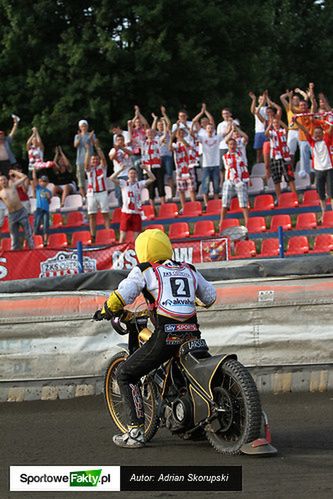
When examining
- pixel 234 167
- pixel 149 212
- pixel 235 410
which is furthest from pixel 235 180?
pixel 235 410

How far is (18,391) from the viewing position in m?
12.3

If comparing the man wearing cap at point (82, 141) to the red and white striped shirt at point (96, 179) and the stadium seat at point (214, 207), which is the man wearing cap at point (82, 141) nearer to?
the red and white striped shirt at point (96, 179)

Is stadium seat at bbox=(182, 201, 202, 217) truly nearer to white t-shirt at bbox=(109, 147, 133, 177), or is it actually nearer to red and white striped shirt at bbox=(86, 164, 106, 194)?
white t-shirt at bbox=(109, 147, 133, 177)

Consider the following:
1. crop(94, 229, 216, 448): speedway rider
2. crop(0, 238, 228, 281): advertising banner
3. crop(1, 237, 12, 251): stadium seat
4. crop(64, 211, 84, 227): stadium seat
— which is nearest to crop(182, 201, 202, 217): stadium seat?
crop(64, 211, 84, 227): stadium seat

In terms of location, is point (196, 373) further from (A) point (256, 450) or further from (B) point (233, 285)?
(B) point (233, 285)

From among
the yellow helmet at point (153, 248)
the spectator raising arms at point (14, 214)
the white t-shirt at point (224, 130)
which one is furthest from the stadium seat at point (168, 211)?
the yellow helmet at point (153, 248)

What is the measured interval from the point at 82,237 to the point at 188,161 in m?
2.74

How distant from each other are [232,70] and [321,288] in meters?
24.0

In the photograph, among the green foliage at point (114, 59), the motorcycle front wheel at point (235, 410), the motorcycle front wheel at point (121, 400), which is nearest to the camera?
the motorcycle front wheel at point (235, 410)

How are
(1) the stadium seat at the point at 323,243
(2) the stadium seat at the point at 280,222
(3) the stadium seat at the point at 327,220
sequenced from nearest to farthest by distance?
1. (1) the stadium seat at the point at 323,243
2. (3) the stadium seat at the point at 327,220
3. (2) the stadium seat at the point at 280,222

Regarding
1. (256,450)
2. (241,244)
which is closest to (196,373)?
(256,450)

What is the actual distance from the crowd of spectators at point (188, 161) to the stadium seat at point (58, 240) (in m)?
0.16

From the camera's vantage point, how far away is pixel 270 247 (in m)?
20.4

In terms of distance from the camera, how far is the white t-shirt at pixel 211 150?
23.8 metres
